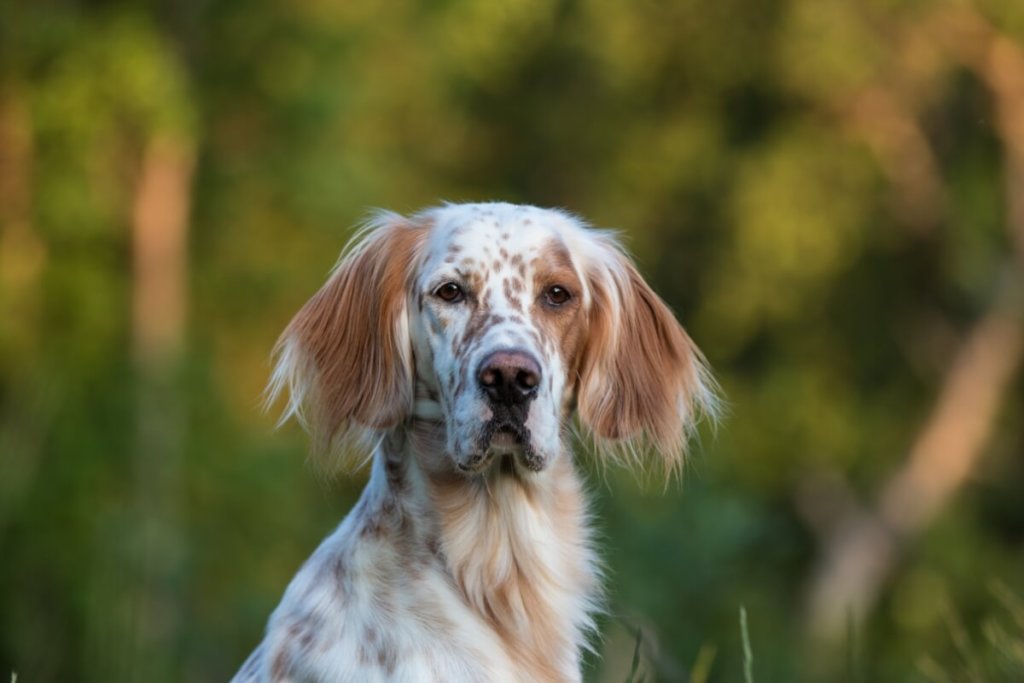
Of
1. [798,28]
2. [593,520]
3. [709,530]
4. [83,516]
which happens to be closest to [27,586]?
[83,516]

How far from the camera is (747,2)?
19.9 meters

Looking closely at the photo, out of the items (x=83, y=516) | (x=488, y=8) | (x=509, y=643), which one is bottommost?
(x=83, y=516)

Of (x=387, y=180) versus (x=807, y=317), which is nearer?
(x=387, y=180)

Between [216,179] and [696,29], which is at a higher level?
[696,29]

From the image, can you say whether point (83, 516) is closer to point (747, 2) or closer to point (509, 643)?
point (509, 643)

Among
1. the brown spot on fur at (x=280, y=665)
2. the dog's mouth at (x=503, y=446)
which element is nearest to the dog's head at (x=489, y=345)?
the dog's mouth at (x=503, y=446)

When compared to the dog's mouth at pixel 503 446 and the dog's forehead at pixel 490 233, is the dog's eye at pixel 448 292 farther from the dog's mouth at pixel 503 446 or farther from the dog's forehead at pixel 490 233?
the dog's mouth at pixel 503 446

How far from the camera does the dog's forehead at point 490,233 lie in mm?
4070

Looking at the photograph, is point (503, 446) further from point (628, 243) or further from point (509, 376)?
point (628, 243)

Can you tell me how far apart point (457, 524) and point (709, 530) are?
7646mm

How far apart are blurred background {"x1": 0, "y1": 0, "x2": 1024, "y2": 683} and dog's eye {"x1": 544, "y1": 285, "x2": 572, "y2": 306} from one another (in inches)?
179

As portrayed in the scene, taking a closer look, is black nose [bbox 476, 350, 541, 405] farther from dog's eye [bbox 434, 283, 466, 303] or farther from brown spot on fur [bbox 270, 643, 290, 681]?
brown spot on fur [bbox 270, 643, 290, 681]

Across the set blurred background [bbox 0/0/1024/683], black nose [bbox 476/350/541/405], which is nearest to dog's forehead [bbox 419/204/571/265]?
black nose [bbox 476/350/541/405]

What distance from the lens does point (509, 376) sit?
3.79 metres
